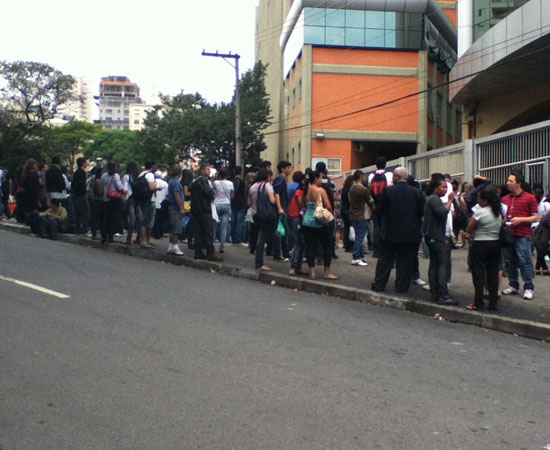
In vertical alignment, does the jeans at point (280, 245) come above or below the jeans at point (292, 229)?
below

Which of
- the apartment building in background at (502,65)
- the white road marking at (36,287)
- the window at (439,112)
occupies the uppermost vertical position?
the window at (439,112)

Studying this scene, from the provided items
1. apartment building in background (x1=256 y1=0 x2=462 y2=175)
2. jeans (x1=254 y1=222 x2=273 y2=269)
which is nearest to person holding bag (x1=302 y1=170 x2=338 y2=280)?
jeans (x1=254 y1=222 x2=273 y2=269)

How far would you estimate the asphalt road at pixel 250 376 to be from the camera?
14.9 feet

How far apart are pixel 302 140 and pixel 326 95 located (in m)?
2.97

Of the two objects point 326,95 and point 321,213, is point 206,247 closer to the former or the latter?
point 321,213

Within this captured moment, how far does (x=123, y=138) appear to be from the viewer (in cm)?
9056

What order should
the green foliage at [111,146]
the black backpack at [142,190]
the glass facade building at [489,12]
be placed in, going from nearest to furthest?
the black backpack at [142,190]
the glass facade building at [489,12]
the green foliage at [111,146]

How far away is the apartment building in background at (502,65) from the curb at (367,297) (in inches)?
537

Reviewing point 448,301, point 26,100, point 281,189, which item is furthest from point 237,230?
point 26,100

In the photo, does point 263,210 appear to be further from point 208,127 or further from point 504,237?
point 208,127

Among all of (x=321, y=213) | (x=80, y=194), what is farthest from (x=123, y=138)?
(x=321, y=213)

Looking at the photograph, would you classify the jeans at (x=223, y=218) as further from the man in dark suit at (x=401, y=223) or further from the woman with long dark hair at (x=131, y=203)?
the man in dark suit at (x=401, y=223)

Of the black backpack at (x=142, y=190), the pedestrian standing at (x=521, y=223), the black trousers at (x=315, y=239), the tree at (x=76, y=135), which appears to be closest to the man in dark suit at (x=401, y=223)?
the black trousers at (x=315, y=239)

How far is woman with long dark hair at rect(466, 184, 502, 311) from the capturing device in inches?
361
